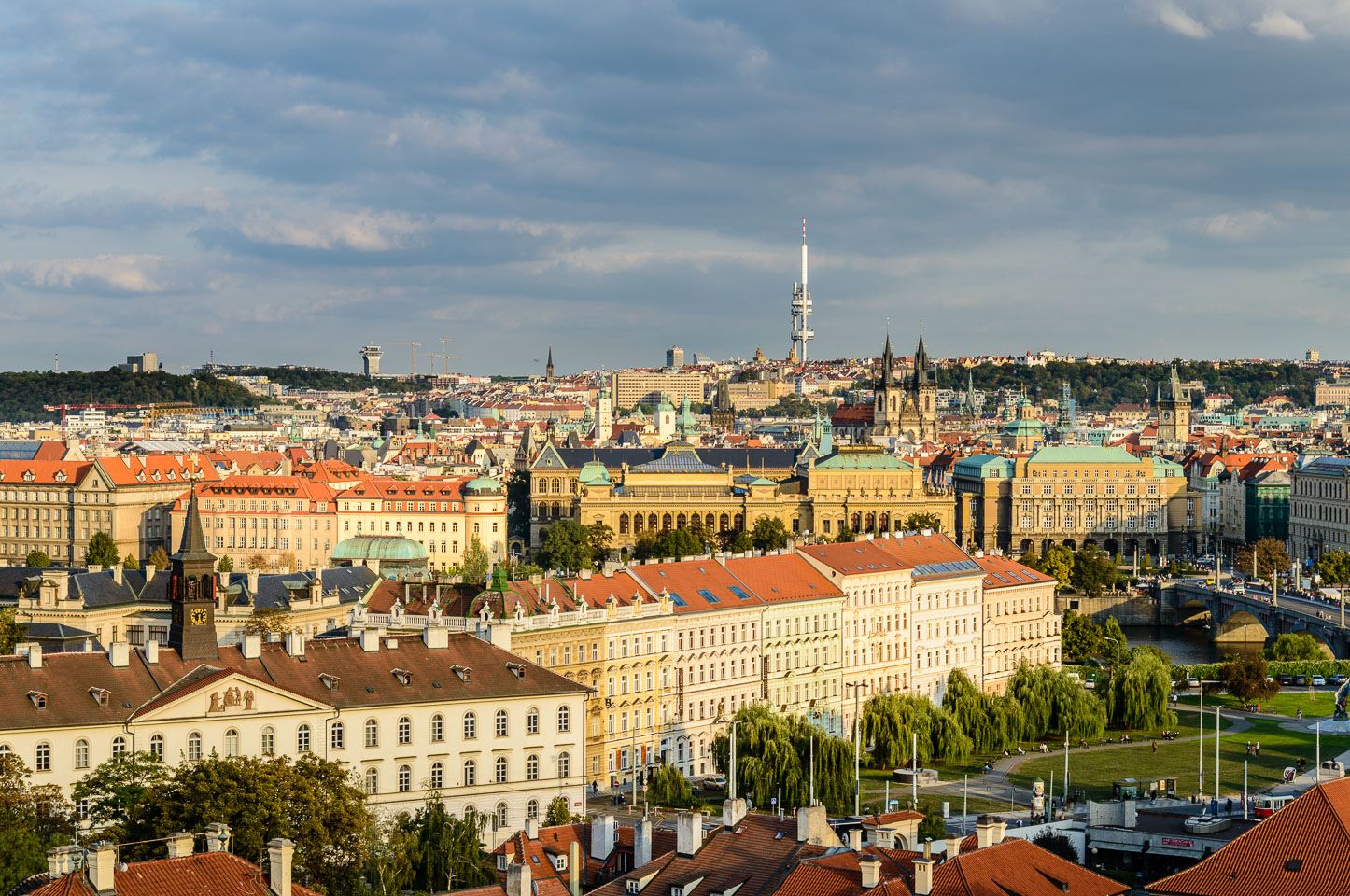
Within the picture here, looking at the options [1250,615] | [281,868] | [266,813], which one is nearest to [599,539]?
[1250,615]

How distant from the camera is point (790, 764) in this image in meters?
68.9

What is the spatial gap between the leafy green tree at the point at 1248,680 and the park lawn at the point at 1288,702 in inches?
11.9

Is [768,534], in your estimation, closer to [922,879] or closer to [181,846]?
[181,846]

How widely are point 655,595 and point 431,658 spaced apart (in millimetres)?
18302

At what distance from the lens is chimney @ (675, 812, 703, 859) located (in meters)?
44.1

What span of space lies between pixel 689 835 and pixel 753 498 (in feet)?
391

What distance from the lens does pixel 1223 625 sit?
427 ft

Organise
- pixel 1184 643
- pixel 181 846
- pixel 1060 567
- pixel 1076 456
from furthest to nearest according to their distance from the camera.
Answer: pixel 1076 456 < pixel 1060 567 < pixel 1184 643 < pixel 181 846

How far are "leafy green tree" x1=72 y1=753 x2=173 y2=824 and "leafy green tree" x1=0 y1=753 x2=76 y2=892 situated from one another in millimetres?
633

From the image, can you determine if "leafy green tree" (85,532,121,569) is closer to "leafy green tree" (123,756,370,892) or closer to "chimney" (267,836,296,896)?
"leafy green tree" (123,756,370,892)

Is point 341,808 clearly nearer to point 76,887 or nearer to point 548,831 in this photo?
point 548,831

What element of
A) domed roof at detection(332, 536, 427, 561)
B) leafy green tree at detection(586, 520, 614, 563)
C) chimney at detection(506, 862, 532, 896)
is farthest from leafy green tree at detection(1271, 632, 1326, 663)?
chimney at detection(506, 862, 532, 896)

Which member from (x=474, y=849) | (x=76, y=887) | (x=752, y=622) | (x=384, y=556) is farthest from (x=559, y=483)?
(x=76, y=887)

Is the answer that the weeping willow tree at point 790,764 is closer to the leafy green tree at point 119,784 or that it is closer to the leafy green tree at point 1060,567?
the leafy green tree at point 119,784
